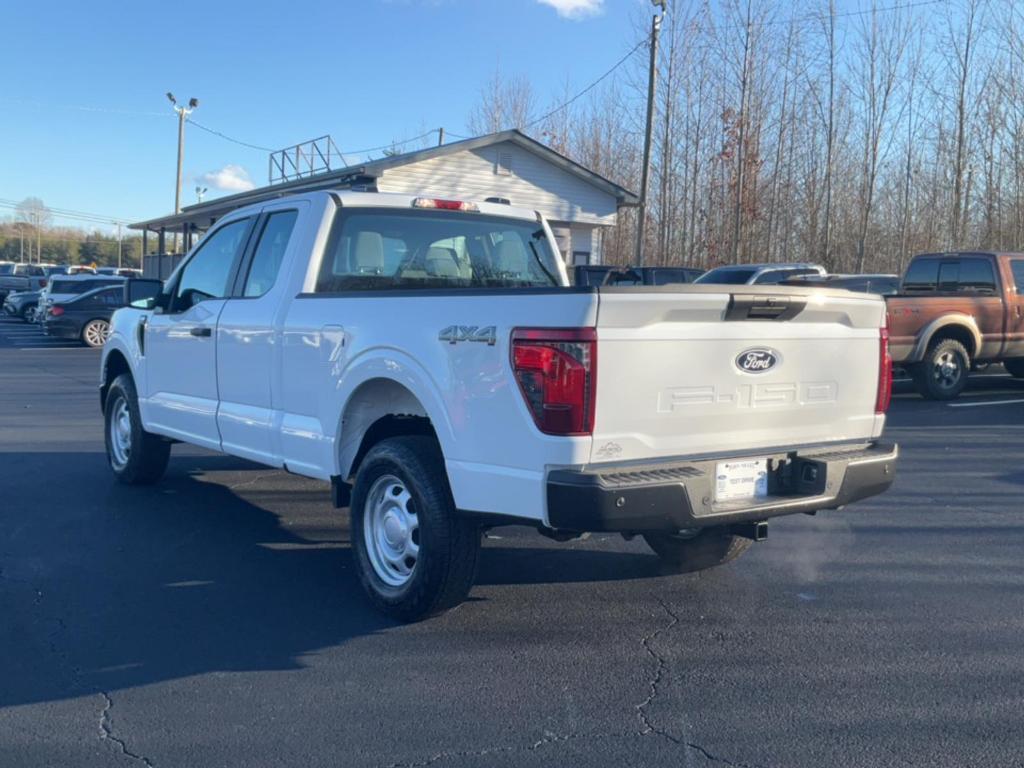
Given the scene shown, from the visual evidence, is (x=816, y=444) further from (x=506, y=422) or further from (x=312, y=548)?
(x=312, y=548)

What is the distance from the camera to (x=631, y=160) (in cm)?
4206

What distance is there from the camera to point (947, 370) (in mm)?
13281

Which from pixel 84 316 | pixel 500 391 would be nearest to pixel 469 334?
pixel 500 391

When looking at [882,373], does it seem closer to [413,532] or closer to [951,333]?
[413,532]

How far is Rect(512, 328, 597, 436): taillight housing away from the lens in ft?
12.4

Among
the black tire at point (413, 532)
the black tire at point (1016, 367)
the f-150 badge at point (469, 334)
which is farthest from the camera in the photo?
the black tire at point (1016, 367)

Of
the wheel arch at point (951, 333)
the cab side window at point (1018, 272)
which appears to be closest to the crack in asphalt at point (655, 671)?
the wheel arch at point (951, 333)

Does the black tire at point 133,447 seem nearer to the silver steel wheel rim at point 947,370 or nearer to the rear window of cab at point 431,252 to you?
the rear window of cab at point 431,252

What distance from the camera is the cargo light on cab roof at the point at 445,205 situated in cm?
609

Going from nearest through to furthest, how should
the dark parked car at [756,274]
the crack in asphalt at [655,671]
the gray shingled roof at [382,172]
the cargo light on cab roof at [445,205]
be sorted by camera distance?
the crack in asphalt at [655,671] < the cargo light on cab roof at [445,205] < the dark parked car at [756,274] < the gray shingled roof at [382,172]

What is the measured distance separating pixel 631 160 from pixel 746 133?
32.8 feet

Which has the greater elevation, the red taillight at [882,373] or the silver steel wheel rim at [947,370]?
the red taillight at [882,373]

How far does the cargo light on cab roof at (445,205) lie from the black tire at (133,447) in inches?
115

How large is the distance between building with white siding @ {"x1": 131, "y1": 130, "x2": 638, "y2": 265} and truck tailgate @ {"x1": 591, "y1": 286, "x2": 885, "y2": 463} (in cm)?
1977
